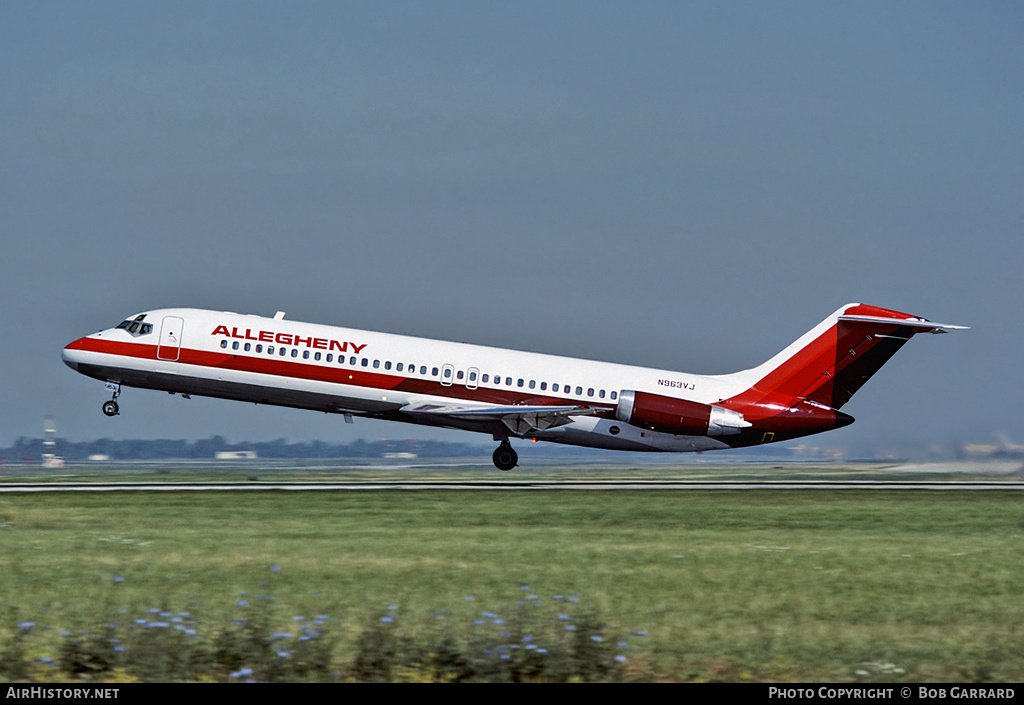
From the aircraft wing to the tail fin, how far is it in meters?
6.84

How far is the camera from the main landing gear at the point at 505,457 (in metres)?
42.5

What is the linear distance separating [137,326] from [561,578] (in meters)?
25.9

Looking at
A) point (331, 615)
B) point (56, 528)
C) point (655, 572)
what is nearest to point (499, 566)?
point (655, 572)

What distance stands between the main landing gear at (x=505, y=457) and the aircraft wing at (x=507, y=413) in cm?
267

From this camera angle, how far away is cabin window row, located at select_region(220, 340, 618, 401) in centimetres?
3841

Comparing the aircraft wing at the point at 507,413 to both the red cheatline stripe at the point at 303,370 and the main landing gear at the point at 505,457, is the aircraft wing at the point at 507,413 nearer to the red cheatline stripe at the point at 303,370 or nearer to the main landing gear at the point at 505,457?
the red cheatline stripe at the point at 303,370

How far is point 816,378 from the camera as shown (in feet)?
137

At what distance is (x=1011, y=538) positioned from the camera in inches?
996

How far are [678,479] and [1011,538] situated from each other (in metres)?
22.0

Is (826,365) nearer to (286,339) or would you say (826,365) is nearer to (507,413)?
(507,413)

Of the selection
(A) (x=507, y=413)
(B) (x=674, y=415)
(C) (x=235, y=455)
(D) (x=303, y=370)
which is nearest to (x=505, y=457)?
(A) (x=507, y=413)

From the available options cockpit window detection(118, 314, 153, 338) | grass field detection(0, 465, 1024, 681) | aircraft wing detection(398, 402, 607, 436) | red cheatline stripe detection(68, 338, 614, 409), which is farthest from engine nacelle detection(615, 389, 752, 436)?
cockpit window detection(118, 314, 153, 338)
